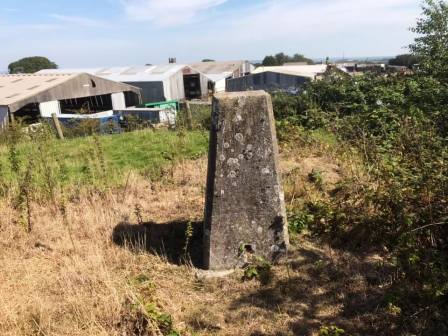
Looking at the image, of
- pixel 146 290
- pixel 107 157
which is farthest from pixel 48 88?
pixel 146 290

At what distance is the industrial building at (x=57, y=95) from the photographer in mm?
24339

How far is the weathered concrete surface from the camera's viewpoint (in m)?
3.84

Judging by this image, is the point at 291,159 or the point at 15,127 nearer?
the point at 291,159

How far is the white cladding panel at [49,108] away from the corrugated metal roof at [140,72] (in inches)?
537

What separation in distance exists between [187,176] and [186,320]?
3.61 meters

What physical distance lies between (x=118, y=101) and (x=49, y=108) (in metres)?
8.04

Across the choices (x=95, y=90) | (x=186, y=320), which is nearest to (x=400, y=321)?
(x=186, y=320)

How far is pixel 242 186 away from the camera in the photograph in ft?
12.9

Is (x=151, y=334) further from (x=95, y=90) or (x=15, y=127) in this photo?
(x=95, y=90)

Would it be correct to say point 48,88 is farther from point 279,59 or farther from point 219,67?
point 279,59

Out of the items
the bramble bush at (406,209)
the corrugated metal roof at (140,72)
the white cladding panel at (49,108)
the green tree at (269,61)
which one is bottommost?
the bramble bush at (406,209)

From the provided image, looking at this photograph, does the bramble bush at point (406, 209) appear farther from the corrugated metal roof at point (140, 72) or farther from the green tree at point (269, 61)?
the green tree at point (269, 61)

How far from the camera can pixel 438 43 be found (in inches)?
465

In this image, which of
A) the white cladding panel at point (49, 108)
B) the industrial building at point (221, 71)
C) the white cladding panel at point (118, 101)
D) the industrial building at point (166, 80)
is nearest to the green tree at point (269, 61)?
the industrial building at point (221, 71)
